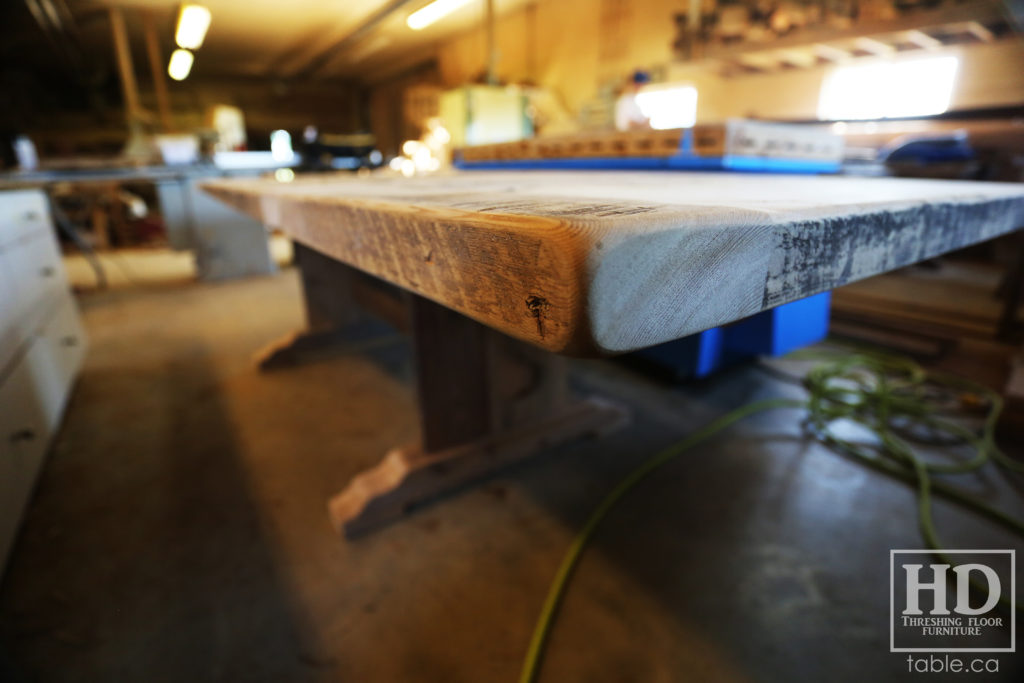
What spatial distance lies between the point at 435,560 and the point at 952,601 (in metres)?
1.04

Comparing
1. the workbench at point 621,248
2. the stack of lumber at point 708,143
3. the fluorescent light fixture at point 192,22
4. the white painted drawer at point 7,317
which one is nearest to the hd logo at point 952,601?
the workbench at point 621,248

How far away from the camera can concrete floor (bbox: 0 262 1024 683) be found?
0.88 metres

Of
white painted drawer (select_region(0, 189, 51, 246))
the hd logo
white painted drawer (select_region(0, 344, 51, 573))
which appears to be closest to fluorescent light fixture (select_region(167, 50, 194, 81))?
white painted drawer (select_region(0, 189, 51, 246))

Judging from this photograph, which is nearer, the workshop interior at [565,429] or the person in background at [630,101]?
the workshop interior at [565,429]

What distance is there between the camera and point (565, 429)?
4.95ft

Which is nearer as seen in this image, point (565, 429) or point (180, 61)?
point (565, 429)

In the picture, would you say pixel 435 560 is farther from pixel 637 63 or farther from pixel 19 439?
pixel 637 63

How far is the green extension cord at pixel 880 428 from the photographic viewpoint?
1107 mm

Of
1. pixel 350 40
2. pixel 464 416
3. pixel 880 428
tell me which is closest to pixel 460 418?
pixel 464 416

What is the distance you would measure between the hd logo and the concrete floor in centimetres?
3

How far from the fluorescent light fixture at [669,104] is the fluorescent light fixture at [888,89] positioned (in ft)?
3.71

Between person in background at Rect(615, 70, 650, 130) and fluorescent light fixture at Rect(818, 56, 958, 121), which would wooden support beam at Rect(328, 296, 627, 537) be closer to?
person in background at Rect(615, 70, 650, 130)

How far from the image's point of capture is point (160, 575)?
105 centimetres

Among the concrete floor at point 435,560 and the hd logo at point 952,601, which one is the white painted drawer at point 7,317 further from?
the hd logo at point 952,601
